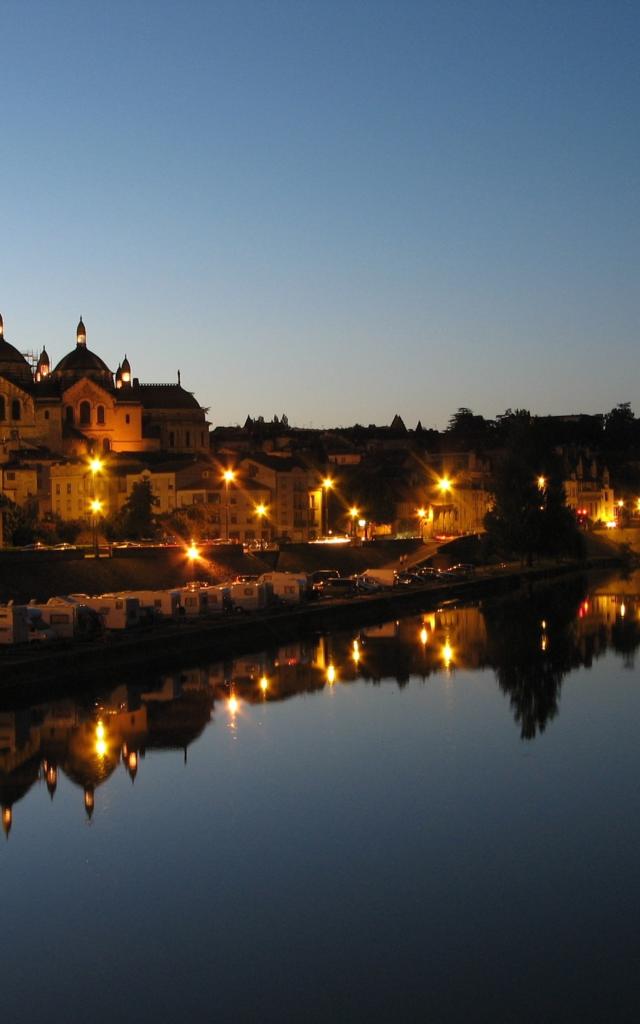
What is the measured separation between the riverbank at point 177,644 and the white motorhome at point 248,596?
63cm

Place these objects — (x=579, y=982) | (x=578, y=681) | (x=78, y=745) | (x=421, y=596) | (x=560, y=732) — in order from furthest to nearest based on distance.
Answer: (x=421, y=596) → (x=578, y=681) → (x=560, y=732) → (x=78, y=745) → (x=579, y=982)

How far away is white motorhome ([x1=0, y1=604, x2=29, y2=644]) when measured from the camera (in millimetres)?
36000

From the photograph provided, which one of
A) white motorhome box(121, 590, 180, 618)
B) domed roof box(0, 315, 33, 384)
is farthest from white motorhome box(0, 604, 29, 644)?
domed roof box(0, 315, 33, 384)

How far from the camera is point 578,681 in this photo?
4006 centimetres

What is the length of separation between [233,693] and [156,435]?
67769 millimetres

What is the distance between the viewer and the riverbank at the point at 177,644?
33781mm

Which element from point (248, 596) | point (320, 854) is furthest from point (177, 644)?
point (320, 854)

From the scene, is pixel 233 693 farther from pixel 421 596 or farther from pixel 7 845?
pixel 421 596

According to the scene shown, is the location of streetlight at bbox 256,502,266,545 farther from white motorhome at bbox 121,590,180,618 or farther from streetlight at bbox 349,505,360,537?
white motorhome at bbox 121,590,180,618

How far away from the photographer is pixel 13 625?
3628cm

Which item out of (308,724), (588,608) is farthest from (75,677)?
(588,608)

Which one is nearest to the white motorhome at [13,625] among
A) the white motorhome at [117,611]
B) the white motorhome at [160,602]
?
the white motorhome at [117,611]

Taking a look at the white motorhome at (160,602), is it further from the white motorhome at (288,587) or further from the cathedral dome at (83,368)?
the cathedral dome at (83,368)

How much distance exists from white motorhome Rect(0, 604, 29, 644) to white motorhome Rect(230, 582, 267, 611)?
13.7 m
